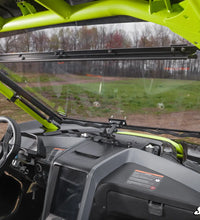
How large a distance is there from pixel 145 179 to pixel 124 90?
696mm

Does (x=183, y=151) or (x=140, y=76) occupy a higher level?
(x=140, y=76)

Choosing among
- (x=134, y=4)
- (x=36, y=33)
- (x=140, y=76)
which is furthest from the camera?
(x=36, y=33)

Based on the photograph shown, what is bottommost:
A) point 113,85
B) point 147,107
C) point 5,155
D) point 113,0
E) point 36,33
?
point 5,155

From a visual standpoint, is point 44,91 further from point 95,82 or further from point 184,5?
point 184,5

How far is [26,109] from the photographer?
249cm

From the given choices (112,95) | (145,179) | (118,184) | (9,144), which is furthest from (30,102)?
(145,179)

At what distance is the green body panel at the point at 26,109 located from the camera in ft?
7.59

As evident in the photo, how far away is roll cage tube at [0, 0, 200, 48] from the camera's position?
3.51 feet


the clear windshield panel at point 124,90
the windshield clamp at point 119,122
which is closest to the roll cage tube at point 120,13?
the clear windshield panel at point 124,90

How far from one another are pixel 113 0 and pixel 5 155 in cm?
134

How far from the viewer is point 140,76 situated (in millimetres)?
1789

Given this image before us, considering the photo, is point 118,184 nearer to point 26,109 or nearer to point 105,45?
point 105,45

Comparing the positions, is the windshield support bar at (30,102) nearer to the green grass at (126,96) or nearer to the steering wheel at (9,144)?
the green grass at (126,96)

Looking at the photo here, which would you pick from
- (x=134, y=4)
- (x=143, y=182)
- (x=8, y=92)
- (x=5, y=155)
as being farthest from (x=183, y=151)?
(x=8, y=92)
